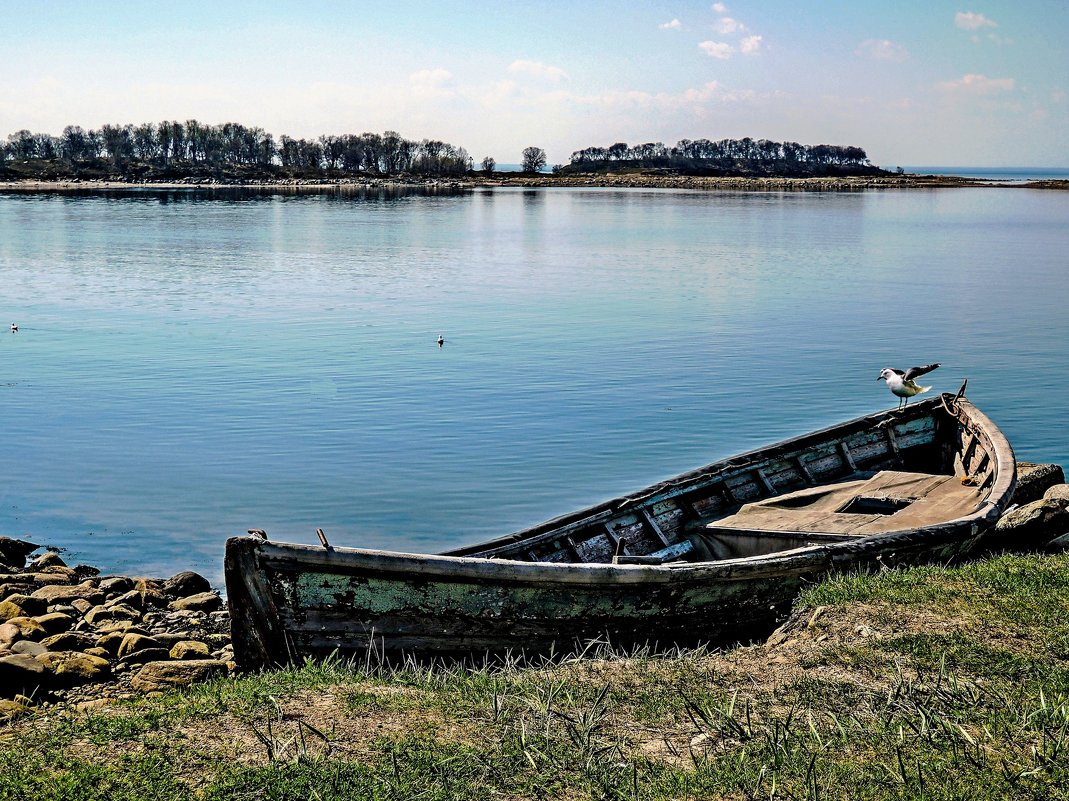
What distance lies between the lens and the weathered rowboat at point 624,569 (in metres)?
9.34

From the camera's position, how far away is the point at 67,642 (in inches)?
Answer: 440

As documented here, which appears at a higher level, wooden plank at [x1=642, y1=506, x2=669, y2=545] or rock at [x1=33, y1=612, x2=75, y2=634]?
wooden plank at [x1=642, y1=506, x2=669, y2=545]

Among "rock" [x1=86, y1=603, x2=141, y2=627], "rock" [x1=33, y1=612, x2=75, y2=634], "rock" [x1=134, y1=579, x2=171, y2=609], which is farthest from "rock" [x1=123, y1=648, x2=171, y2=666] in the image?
"rock" [x1=134, y1=579, x2=171, y2=609]

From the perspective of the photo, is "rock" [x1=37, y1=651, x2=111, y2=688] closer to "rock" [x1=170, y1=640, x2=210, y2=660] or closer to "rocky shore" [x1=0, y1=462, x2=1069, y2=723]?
"rocky shore" [x1=0, y1=462, x2=1069, y2=723]


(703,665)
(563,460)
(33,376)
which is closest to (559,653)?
(703,665)

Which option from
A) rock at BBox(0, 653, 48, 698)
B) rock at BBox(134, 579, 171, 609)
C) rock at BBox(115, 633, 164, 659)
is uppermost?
rock at BBox(0, 653, 48, 698)

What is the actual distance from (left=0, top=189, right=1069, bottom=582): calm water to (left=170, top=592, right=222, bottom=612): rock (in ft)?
6.01

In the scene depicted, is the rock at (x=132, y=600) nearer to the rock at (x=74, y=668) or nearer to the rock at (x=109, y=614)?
the rock at (x=109, y=614)

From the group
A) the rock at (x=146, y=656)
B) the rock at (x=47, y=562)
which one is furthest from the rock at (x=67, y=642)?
the rock at (x=47, y=562)

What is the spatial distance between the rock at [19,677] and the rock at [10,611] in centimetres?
234

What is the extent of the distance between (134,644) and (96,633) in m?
1.19

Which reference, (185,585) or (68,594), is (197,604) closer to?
(185,585)

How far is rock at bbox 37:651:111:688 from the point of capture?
33.4 ft

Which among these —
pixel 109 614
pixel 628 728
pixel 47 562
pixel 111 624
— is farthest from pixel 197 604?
pixel 628 728
